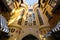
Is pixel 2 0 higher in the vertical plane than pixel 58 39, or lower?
higher

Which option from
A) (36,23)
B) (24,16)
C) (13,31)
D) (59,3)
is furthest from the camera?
(24,16)

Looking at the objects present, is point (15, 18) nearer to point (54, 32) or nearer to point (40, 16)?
point (40, 16)

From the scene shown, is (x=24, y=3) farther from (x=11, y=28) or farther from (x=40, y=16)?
(x=11, y=28)

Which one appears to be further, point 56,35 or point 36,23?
point 36,23

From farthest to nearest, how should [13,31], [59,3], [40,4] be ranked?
[40,4] < [13,31] < [59,3]

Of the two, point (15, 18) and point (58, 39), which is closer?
point (58, 39)

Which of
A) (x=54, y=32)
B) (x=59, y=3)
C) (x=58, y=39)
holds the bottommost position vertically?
(x=58, y=39)

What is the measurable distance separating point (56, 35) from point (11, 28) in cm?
108

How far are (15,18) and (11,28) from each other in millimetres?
441

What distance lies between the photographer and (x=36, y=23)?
397 cm

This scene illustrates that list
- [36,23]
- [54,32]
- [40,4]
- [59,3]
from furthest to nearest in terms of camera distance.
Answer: [40,4], [36,23], [59,3], [54,32]

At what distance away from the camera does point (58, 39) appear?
3266 millimetres

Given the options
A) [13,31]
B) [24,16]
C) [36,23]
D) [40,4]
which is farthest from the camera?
[40,4]

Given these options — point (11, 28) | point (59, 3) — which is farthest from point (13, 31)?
point (59, 3)
